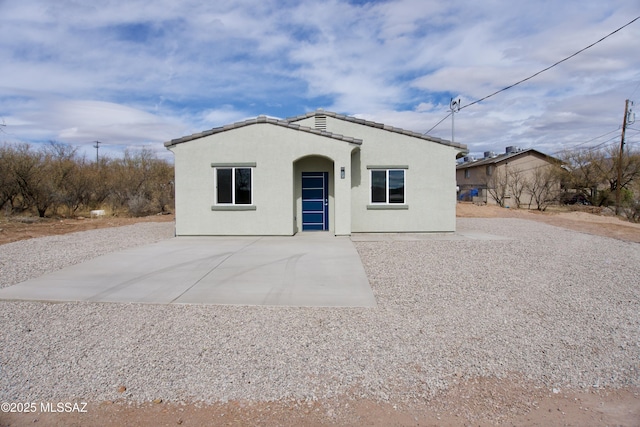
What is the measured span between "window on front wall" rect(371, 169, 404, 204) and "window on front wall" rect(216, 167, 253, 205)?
4527 millimetres

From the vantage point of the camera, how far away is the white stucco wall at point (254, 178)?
48.0 ft

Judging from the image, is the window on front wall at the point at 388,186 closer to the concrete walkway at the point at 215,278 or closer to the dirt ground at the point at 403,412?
the concrete walkway at the point at 215,278

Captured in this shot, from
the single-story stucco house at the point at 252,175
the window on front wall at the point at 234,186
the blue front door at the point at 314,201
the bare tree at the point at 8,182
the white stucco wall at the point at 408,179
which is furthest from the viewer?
the bare tree at the point at 8,182

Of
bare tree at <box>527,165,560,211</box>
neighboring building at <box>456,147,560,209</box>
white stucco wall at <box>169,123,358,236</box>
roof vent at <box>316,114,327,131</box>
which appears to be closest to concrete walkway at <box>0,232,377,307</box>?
white stucco wall at <box>169,123,358,236</box>

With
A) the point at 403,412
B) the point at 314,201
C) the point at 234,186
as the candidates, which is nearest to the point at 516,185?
the point at 314,201

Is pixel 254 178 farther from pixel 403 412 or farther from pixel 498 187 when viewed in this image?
pixel 498 187

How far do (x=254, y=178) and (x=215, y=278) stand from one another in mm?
6675

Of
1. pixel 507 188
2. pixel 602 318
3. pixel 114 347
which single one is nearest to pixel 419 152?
pixel 602 318

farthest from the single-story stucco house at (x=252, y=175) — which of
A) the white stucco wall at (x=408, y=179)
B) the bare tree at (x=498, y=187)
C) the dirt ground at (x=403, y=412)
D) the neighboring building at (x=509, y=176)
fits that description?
the bare tree at (x=498, y=187)

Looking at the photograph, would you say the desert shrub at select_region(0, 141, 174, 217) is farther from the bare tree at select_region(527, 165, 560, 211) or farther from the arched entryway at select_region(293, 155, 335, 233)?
the bare tree at select_region(527, 165, 560, 211)

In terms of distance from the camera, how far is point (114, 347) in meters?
5.14

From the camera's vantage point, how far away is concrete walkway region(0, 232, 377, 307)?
7156 mm

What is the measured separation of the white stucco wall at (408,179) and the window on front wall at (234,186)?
379 centimetres

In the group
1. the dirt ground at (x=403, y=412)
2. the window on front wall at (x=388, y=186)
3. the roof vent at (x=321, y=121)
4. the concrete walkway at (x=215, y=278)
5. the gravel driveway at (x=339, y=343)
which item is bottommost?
Answer: the dirt ground at (x=403, y=412)
